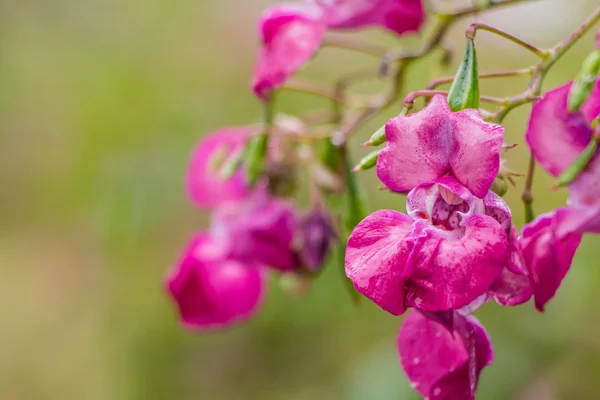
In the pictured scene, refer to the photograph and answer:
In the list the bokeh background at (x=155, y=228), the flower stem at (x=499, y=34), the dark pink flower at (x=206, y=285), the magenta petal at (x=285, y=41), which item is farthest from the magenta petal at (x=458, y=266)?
the bokeh background at (x=155, y=228)

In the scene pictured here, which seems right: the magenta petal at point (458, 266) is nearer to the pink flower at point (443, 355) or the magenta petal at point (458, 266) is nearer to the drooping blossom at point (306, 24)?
the pink flower at point (443, 355)

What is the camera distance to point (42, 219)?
2154 millimetres

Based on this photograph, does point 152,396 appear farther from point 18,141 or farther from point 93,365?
point 18,141

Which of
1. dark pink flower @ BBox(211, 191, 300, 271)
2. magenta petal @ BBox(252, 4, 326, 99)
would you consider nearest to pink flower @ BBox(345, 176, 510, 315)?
magenta petal @ BBox(252, 4, 326, 99)

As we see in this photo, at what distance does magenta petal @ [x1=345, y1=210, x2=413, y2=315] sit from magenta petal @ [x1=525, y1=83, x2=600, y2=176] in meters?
0.08

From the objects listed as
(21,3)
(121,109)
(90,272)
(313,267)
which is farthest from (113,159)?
(313,267)

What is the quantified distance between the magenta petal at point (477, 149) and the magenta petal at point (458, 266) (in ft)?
0.07

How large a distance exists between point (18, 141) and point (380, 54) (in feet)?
5.95

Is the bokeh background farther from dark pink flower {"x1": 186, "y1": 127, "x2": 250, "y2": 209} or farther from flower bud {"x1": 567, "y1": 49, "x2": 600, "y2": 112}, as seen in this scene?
flower bud {"x1": 567, "y1": 49, "x2": 600, "y2": 112}

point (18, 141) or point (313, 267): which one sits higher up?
point (313, 267)

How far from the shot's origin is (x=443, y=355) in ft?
1.54

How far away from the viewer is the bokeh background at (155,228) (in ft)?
3.92

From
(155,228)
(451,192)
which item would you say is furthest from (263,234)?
(155,228)

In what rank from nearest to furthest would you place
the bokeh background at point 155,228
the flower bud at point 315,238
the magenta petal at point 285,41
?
1. the magenta petal at point 285,41
2. the flower bud at point 315,238
3. the bokeh background at point 155,228
